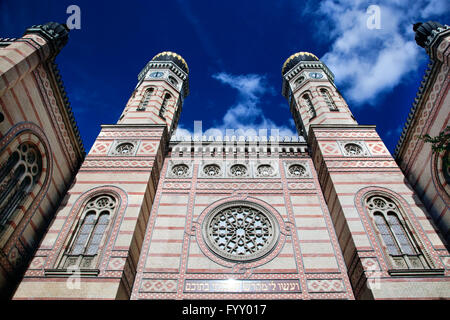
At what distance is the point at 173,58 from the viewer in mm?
17594

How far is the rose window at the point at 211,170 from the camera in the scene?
11.5 m

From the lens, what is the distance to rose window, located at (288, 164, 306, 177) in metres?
11.4

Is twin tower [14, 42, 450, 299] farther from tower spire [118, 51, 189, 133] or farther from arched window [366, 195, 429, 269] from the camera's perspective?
tower spire [118, 51, 189, 133]

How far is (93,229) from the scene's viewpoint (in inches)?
336

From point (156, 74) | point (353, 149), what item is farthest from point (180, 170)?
point (156, 74)

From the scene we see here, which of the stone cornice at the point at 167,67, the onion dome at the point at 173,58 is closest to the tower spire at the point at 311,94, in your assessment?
the stone cornice at the point at 167,67

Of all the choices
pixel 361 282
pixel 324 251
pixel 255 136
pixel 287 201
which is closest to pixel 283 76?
pixel 255 136

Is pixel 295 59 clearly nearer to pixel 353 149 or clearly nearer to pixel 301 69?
pixel 301 69

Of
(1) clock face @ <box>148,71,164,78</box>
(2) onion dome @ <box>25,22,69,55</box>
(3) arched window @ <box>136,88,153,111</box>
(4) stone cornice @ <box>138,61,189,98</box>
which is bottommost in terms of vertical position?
(2) onion dome @ <box>25,22,69,55</box>

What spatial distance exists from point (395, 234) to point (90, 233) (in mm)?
8401

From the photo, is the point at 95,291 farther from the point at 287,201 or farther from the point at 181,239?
the point at 287,201

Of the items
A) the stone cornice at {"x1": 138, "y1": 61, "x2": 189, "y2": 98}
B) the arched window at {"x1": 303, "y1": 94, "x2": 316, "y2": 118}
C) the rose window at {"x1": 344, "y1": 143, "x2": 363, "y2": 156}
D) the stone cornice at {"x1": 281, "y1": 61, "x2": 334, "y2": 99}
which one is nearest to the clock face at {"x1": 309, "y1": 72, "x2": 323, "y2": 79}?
the stone cornice at {"x1": 281, "y1": 61, "x2": 334, "y2": 99}

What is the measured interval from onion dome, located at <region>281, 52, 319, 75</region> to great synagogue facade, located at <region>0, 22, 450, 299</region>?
23.5ft

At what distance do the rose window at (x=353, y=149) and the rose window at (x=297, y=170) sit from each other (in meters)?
1.69
